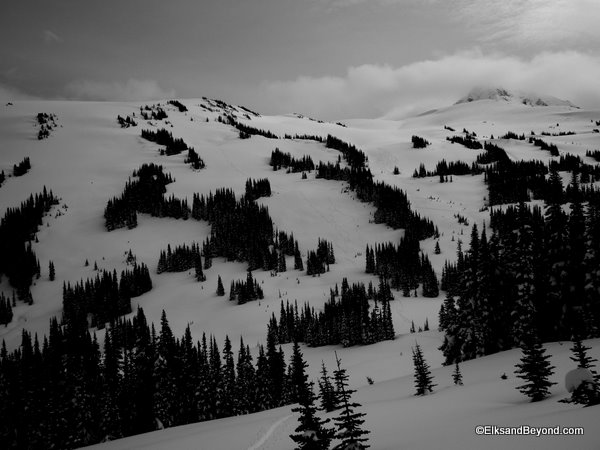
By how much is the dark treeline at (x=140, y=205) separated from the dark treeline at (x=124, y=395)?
364 feet

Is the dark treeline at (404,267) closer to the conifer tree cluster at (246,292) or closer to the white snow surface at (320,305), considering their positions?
the white snow surface at (320,305)

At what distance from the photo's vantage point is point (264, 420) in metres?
33.4

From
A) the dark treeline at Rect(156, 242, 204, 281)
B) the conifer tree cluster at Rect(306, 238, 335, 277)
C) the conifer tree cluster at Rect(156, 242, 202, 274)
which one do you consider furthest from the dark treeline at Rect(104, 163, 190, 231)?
the conifer tree cluster at Rect(306, 238, 335, 277)

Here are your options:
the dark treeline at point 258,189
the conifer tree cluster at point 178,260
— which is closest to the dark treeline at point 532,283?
the conifer tree cluster at point 178,260

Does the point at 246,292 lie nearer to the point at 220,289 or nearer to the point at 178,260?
the point at 220,289

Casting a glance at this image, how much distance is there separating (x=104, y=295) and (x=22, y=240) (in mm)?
59728

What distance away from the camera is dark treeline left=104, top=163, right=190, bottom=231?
168 m

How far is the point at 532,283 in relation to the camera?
38844 mm

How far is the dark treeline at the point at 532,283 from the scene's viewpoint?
37.3 metres

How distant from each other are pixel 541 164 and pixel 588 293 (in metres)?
184

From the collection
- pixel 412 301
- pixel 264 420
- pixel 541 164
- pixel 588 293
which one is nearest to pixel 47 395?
pixel 264 420

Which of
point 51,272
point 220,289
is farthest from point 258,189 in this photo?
point 51,272

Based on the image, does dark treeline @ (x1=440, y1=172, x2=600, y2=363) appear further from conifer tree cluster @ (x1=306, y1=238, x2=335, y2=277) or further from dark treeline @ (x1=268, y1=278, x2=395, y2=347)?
conifer tree cluster @ (x1=306, y1=238, x2=335, y2=277)

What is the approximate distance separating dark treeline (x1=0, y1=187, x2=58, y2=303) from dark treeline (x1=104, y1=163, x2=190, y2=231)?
28.4 metres
